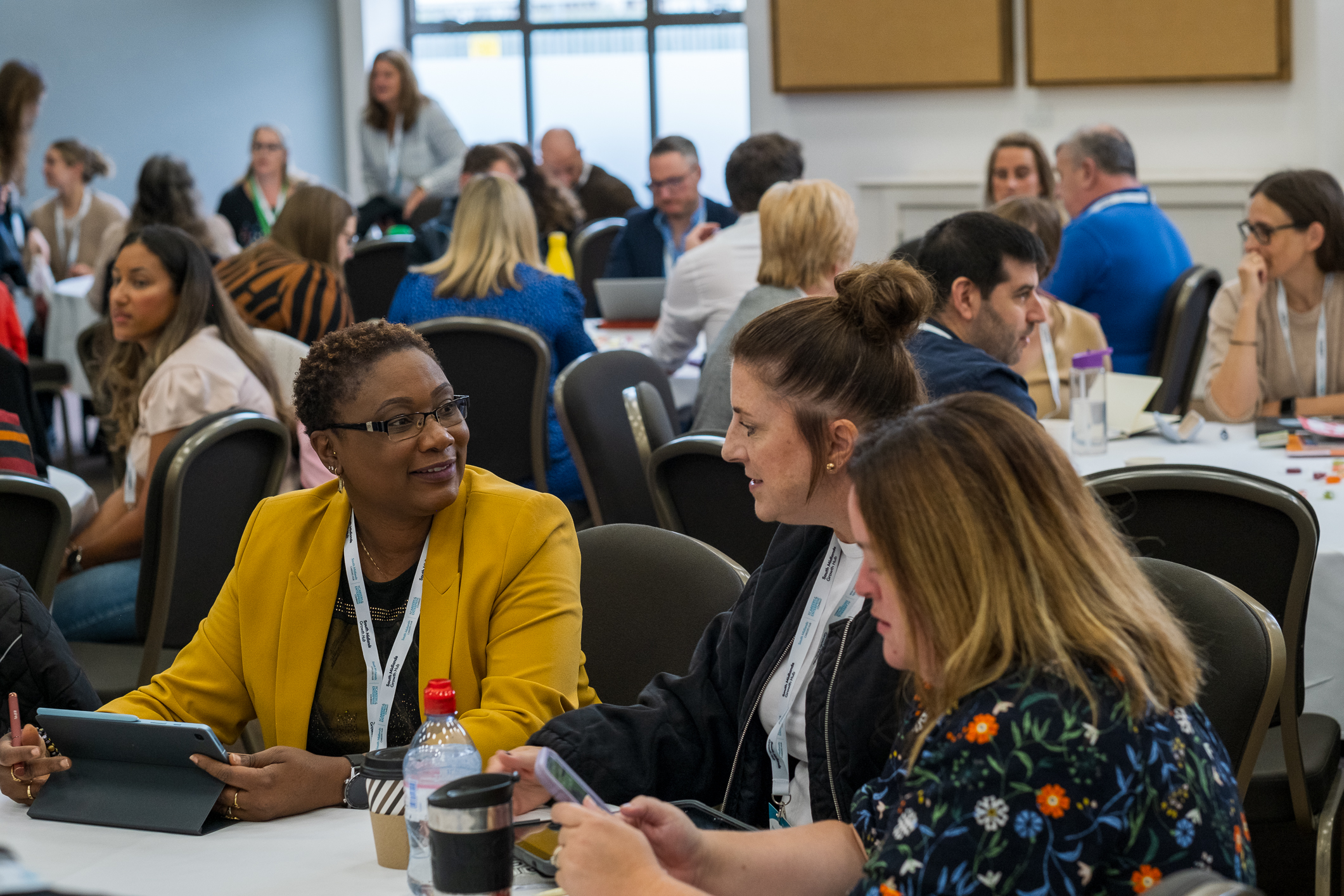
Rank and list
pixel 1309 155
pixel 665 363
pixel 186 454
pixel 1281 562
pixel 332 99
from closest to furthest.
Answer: pixel 1281 562, pixel 186 454, pixel 665 363, pixel 1309 155, pixel 332 99

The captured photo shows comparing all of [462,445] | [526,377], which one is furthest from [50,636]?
[526,377]

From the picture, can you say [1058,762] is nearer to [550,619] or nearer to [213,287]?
[550,619]

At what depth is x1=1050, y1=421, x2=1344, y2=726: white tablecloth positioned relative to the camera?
240 cm

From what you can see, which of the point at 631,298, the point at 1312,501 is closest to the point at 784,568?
the point at 1312,501

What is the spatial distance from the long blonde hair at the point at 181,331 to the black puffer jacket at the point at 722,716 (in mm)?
1883

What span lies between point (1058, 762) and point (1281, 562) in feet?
3.93

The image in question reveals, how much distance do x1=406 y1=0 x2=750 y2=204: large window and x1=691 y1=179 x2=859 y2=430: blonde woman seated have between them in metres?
6.71

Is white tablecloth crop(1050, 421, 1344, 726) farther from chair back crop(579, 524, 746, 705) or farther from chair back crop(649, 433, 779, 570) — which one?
chair back crop(579, 524, 746, 705)

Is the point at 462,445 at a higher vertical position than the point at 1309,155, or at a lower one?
lower

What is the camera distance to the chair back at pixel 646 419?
119 inches

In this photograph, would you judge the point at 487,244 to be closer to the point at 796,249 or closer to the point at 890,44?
the point at 796,249

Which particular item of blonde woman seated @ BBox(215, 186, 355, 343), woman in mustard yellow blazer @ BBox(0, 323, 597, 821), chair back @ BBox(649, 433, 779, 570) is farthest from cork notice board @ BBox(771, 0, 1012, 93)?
woman in mustard yellow blazer @ BBox(0, 323, 597, 821)

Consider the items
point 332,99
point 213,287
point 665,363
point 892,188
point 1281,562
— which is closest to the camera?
point 1281,562

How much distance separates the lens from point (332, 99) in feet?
34.8
